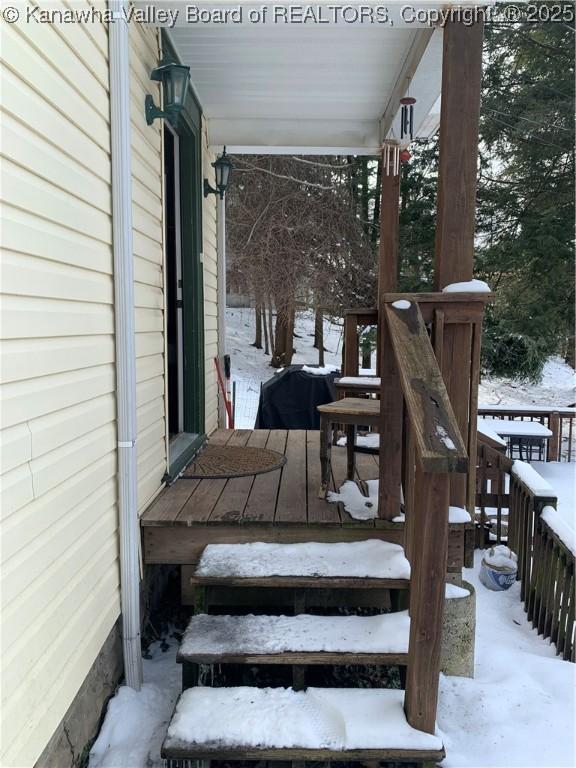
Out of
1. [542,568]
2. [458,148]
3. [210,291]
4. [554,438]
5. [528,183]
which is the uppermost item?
[528,183]

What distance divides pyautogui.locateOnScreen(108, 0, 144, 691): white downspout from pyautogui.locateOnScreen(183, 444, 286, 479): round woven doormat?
96 centimetres

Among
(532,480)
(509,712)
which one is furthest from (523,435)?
(509,712)

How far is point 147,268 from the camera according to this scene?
2.64 metres

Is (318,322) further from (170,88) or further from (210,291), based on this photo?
(170,88)

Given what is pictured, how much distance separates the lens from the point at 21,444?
139cm

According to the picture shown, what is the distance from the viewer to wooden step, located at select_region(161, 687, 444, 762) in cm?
160

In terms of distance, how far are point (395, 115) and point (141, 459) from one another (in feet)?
9.81

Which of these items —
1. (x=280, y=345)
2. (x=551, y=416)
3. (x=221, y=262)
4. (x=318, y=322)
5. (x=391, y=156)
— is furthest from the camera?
(x=280, y=345)

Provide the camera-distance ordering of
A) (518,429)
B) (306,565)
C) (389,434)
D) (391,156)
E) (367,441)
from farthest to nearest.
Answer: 1. (518,429)
2. (391,156)
3. (367,441)
4. (389,434)
5. (306,565)

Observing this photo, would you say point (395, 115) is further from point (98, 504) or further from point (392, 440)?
point (98, 504)

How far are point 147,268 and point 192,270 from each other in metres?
1.23

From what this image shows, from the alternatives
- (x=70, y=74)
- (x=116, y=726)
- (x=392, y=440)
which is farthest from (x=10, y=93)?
(x=116, y=726)

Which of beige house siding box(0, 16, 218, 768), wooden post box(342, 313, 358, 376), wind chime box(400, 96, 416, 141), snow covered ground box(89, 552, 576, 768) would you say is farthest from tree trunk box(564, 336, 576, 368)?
beige house siding box(0, 16, 218, 768)

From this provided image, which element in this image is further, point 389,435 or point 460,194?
point 389,435
